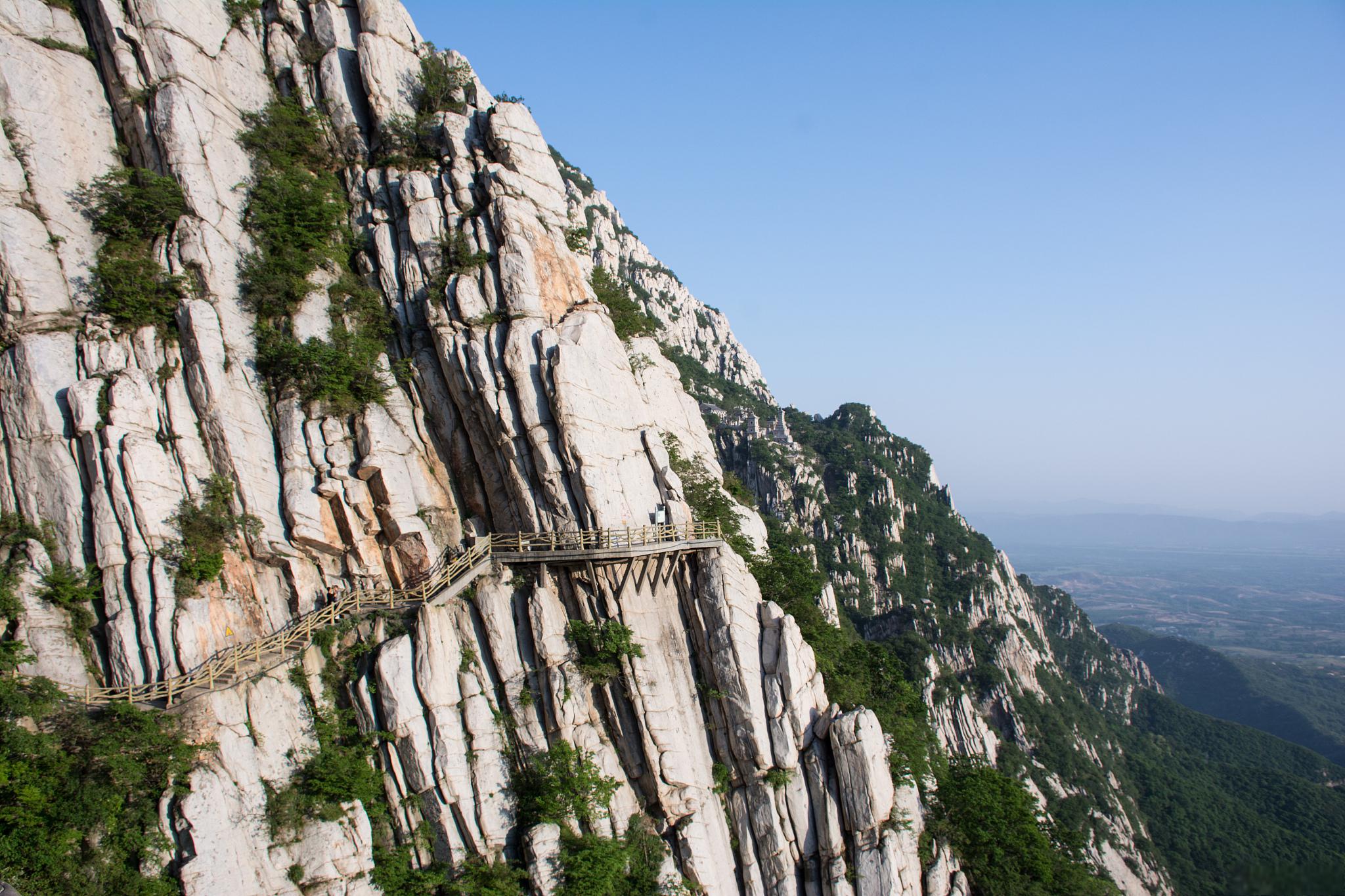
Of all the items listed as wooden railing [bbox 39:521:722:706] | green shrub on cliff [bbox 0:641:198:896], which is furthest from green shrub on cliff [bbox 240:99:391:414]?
green shrub on cliff [bbox 0:641:198:896]

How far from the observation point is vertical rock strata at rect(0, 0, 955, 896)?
22016 mm

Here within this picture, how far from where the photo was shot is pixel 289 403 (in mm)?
26594

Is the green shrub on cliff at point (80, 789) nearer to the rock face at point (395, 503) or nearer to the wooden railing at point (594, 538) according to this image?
the rock face at point (395, 503)

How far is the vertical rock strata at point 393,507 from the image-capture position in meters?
22.0

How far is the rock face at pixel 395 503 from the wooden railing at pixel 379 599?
589 millimetres

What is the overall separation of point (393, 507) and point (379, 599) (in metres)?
3.62

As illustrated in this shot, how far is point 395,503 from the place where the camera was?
87.6 ft

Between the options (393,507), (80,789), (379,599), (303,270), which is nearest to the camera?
(80,789)

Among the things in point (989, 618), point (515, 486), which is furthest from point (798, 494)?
point (515, 486)

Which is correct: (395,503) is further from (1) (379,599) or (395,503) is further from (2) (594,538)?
(2) (594,538)

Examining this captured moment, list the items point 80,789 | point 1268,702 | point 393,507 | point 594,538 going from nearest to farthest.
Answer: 1. point 80,789
2. point 594,538
3. point 393,507
4. point 1268,702

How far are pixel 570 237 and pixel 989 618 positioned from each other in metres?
108

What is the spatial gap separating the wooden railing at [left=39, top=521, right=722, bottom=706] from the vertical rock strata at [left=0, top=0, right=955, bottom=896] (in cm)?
66

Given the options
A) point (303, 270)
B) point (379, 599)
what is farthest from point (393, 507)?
point (303, 270)
